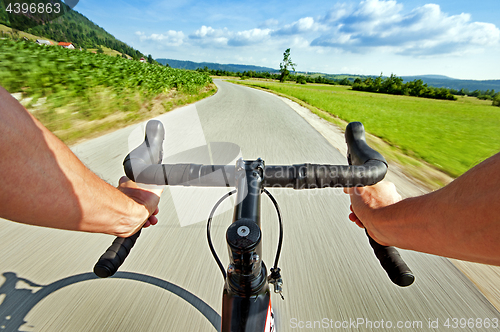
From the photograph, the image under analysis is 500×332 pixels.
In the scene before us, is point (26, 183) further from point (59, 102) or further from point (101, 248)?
point (59, 102)

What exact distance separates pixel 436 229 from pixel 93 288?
190 centimetres

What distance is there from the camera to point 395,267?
87 cm

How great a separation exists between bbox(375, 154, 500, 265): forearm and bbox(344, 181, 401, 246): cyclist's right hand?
18 centimetres

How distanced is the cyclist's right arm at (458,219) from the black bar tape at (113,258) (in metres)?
1.08

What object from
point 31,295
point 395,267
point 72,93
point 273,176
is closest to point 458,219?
point 395,267

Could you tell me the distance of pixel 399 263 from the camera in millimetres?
882

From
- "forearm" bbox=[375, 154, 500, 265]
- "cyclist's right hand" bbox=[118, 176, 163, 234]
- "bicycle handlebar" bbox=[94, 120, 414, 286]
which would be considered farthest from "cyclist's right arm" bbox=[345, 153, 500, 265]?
"cyclist's right hand" bbox=[118, 176, 163, 234]

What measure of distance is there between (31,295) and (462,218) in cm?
220

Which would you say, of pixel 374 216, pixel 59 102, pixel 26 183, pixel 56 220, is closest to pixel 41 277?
pixel 56 220

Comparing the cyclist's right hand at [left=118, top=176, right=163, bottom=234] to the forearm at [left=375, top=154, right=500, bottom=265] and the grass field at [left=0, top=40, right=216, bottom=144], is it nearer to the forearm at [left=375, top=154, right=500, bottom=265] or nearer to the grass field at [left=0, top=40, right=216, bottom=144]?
the forearm at [left=375, top=154, right=500, bottom=265]

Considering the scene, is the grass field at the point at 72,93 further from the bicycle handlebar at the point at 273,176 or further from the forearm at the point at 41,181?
the forearm at the point at 41,181

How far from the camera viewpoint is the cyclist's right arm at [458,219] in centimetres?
52

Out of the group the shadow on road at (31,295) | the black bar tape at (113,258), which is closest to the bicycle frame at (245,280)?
the black bar tape at (113,258)

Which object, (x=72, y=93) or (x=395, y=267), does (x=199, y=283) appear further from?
(x=72, y=93)
